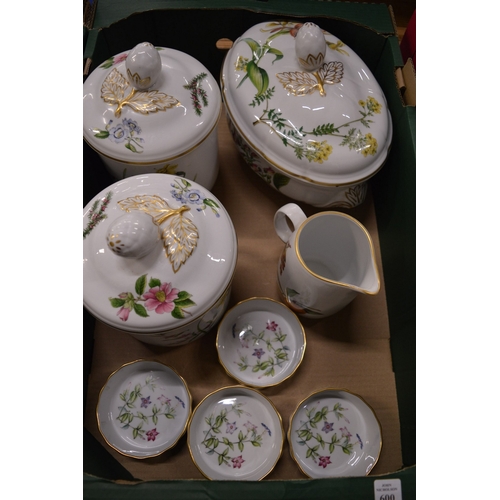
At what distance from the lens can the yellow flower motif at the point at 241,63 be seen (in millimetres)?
804

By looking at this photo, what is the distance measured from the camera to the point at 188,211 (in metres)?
0.62

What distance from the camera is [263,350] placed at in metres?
0.83

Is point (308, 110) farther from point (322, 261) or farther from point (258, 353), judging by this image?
point (258, 353)

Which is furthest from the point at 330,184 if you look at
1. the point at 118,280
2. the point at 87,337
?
the point at 87,337

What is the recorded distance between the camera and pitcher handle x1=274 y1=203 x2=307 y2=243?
72cm

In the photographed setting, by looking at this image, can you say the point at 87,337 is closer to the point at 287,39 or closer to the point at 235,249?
the point at 235,249

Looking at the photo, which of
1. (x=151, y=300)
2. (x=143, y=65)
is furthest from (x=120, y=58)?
(x=151, y=300)

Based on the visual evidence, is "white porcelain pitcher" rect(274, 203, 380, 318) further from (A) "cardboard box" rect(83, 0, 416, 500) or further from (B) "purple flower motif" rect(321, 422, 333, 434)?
(B) "purple flower motif" rect(321, 422, 333, 434)

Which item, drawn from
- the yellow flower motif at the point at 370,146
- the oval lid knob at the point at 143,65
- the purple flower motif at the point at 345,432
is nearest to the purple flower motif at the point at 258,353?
the purple flower motif at the point at 345,432

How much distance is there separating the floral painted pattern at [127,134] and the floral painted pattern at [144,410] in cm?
45

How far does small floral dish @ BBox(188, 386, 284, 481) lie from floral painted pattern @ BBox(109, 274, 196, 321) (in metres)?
0.25

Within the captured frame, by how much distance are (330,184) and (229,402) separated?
46 centimetres

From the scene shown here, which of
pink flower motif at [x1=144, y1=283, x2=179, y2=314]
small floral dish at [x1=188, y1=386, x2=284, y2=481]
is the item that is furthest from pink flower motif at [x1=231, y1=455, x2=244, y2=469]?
pink flower motif at [x1=144, y1=283, x2=179, y2=314]

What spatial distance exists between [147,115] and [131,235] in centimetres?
25
